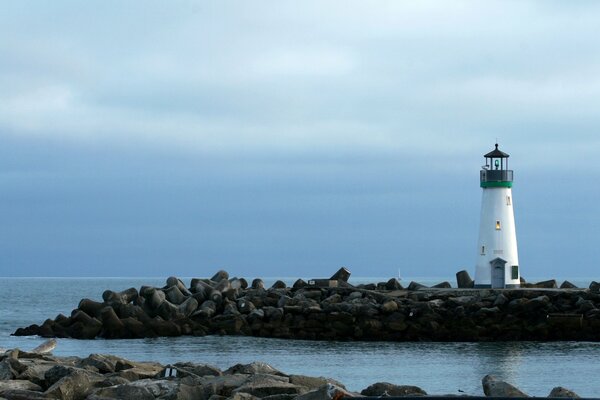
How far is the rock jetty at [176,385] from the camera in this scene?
423 inches

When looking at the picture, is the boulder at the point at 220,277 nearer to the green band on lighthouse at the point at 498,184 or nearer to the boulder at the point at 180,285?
the boulder at the point at 180,285

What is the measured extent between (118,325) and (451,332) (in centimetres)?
818

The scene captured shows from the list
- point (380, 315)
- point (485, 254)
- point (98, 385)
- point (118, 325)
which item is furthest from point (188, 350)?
point (98, 385)

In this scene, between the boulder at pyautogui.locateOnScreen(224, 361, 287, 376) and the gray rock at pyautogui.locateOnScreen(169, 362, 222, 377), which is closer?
the gray rock at pyautogui.locateOnScreen(169, 362, 222, 377)

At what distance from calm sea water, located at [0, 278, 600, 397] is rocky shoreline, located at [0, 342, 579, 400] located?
6344mm

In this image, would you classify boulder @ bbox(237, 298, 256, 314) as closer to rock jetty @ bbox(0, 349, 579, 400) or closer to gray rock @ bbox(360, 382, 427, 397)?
rock jetty @ bbox(0, 349, 579, 400)

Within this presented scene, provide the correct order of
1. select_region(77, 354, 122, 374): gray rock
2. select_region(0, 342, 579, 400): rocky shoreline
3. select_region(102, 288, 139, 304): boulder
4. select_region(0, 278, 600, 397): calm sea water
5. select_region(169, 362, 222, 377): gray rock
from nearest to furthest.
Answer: select_region(0, 342, 579, 400): rocky shoreline < select_region(169, 362, 222, 377): gray rock < select_region(77, 354, 122, 374): gray rock < select_region(0, 278, 600, 397): calm sea water < select_region(102, 288, 139, 304): boulder

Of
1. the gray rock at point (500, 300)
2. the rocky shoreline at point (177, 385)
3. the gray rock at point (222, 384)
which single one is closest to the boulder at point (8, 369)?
the rocky shoreline at point (177, 385)

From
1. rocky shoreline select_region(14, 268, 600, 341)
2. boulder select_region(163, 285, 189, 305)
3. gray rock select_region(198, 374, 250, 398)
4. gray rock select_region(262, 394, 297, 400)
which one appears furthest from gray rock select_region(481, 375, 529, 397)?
boulder select_region(163, 285, 189, 305)

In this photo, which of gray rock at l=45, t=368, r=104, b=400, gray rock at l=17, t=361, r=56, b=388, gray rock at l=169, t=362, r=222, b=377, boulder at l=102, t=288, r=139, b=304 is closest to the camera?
gray rock at l=45, t=368, r=104, b=400

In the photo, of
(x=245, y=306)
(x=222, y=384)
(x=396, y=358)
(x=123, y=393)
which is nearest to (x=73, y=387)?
(x=123, y=393)

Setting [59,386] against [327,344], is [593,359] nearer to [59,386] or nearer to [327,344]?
[327,344]

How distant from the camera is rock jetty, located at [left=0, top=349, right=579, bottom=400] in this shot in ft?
35.2

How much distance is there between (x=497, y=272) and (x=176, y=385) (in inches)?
853
